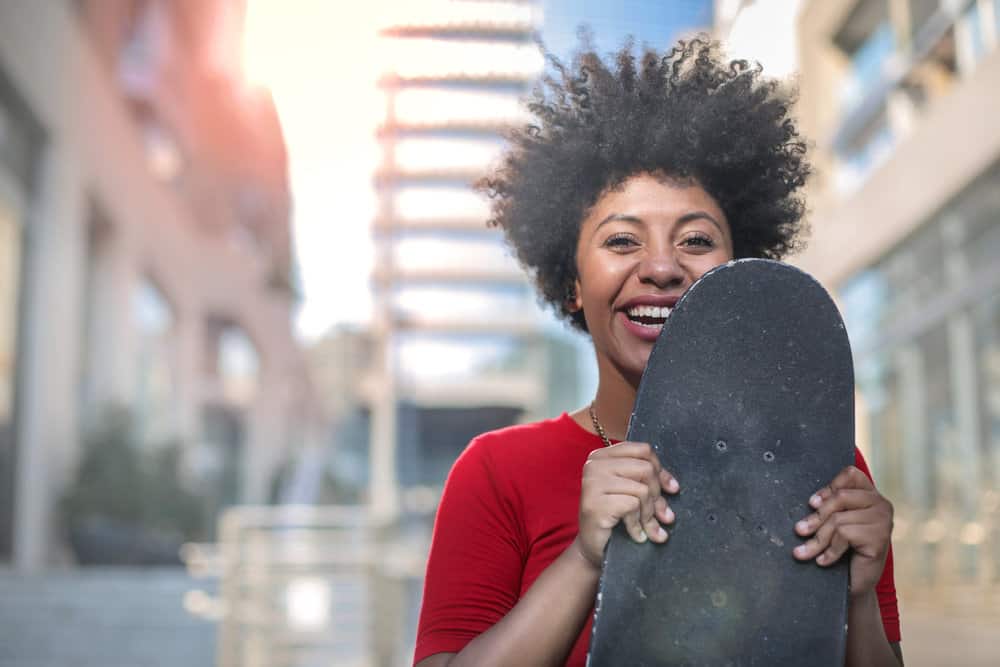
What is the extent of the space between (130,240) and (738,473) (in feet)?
51.1

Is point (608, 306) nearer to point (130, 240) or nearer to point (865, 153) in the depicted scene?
point (865, 153)

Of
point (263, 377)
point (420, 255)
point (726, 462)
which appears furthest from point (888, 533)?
point (420, 255)

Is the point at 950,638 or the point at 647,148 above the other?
the point at 647,148

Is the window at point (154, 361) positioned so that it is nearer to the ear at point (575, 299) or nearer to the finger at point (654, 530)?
the ear at point (575, 299)

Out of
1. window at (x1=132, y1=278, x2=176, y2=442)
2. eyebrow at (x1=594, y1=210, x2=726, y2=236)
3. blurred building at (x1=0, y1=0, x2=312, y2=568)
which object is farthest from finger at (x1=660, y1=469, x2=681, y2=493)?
window at (x1=132, y1=278, x2=176, y2=442)

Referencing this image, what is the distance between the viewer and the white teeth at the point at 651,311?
1456mm

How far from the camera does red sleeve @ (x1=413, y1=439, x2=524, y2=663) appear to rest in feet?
4.56

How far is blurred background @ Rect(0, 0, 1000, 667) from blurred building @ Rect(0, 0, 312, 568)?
0.05 m

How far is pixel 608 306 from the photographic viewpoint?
1.48m

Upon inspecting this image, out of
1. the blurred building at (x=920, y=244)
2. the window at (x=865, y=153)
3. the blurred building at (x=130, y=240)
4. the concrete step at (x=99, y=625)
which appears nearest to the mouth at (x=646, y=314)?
the blurred building at (x=920, y=244)

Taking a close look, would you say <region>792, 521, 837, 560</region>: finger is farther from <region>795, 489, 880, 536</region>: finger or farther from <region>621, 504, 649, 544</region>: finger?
<region>621, 504, 649, 544</region>: finger

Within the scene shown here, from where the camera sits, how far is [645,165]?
1533 millimetres

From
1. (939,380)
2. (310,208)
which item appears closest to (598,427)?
(939,380)

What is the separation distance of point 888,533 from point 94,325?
14710mm
